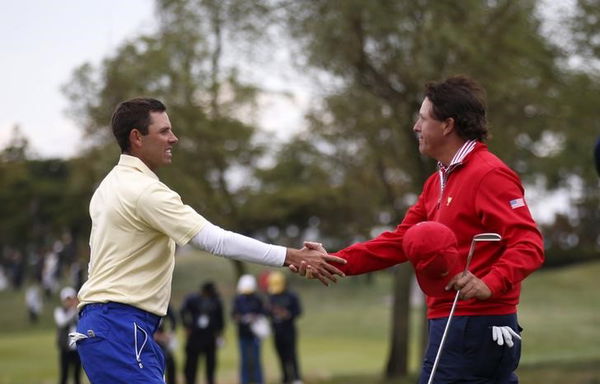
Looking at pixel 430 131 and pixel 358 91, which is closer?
pixel 430 131

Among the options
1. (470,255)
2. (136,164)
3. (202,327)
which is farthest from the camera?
(202,327)

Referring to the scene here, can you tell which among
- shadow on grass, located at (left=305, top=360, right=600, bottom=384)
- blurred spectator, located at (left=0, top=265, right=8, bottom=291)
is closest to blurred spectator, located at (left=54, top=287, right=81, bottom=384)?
shadow on grass, located at (left=305, top=360, right=600, bottom=384)

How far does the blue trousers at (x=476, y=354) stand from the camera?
225 inches

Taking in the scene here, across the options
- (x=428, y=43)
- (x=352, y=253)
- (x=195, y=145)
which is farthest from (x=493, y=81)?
(x=352, y=253)

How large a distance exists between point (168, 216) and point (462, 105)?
1680mm

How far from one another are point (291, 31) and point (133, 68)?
7.46 meters

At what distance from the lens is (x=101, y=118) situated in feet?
110

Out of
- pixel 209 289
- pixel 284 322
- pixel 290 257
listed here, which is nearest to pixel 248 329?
pixel 284 322

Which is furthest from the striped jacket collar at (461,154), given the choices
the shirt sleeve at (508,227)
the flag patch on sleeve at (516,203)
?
the flag patch on sleeve at (516,203)

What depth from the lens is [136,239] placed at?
6.20 m

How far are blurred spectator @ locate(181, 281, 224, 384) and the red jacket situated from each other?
630 inches

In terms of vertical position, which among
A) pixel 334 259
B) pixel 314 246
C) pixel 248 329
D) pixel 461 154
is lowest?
pixel 334 259

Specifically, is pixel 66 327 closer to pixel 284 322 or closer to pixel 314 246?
pixel 284 322

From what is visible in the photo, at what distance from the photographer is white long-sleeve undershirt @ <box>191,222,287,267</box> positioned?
6160 millimetres
